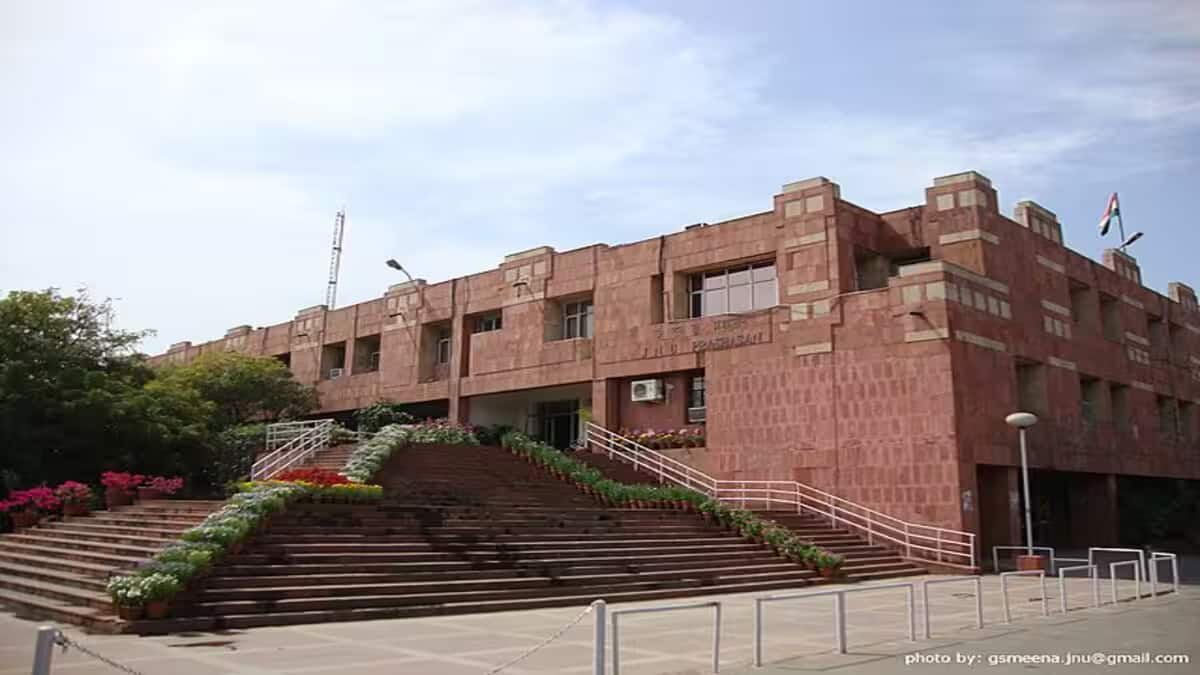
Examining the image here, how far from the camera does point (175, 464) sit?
2794cm

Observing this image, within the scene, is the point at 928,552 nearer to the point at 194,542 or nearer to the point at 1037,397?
the point at 1037,397

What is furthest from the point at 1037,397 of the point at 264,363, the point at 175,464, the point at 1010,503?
the point at 264,363

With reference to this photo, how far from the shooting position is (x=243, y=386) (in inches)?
1534

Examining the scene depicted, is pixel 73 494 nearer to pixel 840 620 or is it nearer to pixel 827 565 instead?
pixel 827 565

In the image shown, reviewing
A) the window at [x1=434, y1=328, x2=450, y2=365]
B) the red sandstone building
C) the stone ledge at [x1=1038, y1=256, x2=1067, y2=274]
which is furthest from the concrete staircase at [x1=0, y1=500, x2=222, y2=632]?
the stone ledge at [x1=1038, y1=256, x2=1067, y2=274]

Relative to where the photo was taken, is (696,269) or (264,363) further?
(264,363)

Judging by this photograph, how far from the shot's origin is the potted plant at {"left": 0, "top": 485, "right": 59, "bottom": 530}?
21.4 m

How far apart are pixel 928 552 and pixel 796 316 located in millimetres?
7456

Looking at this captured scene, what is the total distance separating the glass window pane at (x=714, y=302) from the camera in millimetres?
30391

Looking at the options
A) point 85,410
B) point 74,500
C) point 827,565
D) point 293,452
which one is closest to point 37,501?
point 74,500

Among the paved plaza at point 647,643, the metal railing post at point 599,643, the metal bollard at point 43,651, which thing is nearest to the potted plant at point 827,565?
the paved plaza at point 647,643

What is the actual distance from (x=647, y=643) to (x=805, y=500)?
15609 mm

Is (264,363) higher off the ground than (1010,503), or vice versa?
(264,363)

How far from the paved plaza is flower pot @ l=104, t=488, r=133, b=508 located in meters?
9.26
